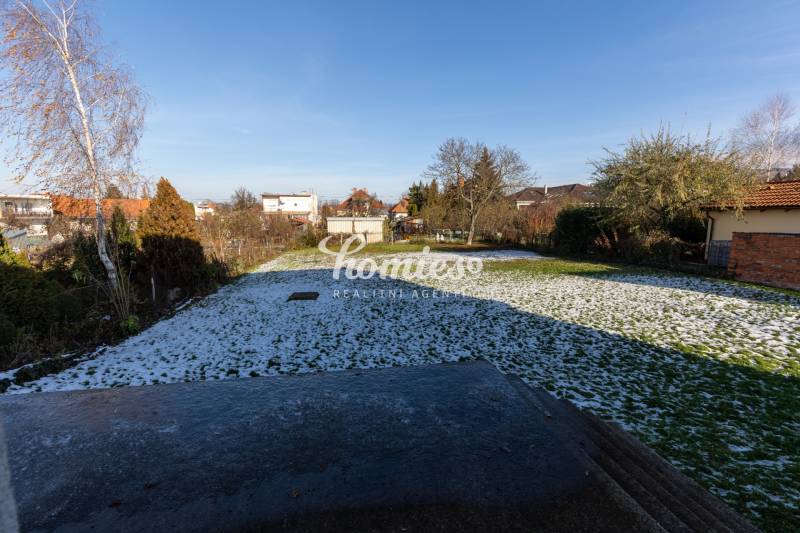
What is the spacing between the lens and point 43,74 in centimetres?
647

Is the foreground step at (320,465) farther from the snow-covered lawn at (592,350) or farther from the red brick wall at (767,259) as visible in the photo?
the red brick wall at (767,259)

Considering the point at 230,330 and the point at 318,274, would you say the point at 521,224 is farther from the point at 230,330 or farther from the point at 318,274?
the point at 230,330

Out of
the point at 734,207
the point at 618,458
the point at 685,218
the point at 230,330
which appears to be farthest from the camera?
the point at 685,218

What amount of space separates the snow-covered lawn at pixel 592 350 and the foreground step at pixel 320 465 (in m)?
1.16

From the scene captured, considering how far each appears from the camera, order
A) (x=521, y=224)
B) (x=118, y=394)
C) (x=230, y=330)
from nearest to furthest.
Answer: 1. (x=118, y=394)
2. (x=230, y=330)
3. (x=521, y=224)

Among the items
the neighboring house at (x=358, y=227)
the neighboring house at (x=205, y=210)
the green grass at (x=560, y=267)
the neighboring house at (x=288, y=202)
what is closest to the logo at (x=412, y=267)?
the green grass at (x=560, y=267)

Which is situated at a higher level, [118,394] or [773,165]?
[773,165]

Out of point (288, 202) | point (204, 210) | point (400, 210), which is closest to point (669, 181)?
point (204, 210)

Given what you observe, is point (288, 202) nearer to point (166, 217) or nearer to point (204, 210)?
point (204, 210)

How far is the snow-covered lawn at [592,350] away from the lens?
2881 mm

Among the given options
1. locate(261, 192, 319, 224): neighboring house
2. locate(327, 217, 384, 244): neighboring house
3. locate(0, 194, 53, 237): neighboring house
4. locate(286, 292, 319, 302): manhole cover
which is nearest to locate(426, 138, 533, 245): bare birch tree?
locate(327, 217, 384, 244): neighboring house

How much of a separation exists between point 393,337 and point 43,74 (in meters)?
8.24

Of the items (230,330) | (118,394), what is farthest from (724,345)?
(230,330)

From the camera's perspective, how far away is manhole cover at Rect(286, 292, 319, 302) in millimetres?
8773
